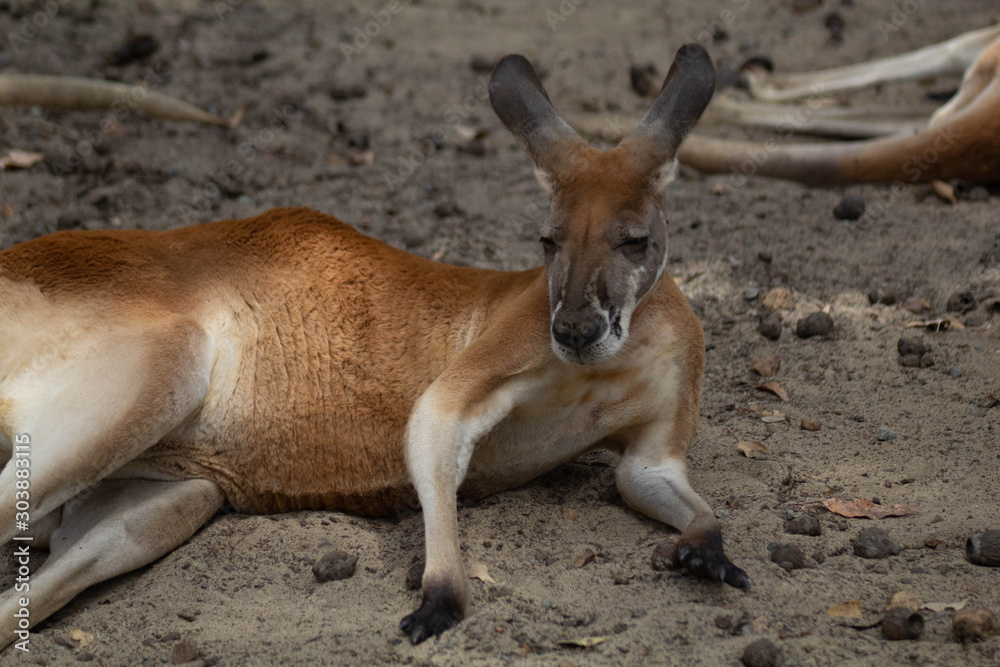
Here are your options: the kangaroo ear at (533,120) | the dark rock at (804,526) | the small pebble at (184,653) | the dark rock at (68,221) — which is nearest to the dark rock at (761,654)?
the dark rock at (804,526)

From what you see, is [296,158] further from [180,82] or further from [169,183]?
[180,82]

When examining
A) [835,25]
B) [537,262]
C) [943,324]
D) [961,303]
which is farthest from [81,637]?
[835,25]

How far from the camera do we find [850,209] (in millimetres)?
5285

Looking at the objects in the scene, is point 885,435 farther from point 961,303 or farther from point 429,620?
point 429,620

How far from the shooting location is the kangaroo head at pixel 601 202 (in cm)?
291

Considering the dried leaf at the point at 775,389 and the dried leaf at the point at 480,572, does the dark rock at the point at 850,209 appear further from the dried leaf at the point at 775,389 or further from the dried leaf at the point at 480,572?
the dried leaf at the point at 480,572

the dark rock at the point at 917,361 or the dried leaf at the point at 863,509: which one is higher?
the dark rock at the point at 917,361

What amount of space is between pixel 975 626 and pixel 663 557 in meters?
0.86

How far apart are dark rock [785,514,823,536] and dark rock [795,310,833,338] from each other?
145 cm

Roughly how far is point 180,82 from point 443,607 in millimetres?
5409

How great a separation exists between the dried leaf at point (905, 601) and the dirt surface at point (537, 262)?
0.03 meters

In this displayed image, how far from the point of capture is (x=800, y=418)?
12.6 feet

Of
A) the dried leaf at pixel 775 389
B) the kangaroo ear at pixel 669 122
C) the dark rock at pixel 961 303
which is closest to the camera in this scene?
the kangaroo ear at pixel 669 122

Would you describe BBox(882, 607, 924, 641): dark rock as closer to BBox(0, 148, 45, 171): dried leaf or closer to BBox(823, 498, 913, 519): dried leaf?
BBox(823, 498, 913, 519): dried leaf
